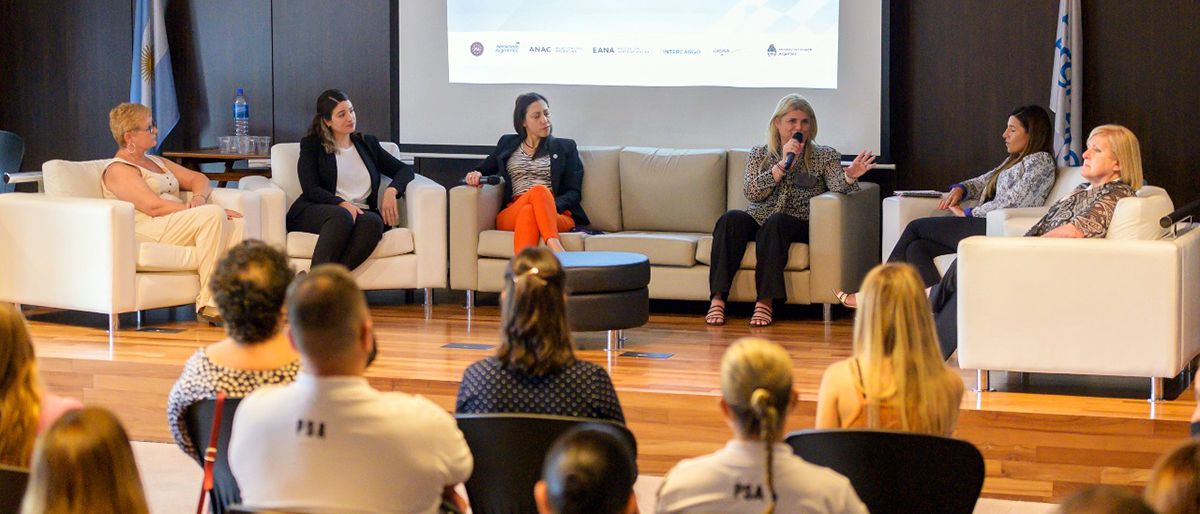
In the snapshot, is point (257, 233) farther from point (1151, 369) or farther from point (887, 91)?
point (1151, 369)

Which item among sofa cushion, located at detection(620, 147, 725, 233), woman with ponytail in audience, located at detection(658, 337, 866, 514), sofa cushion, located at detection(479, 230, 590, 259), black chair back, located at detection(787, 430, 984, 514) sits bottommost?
black chair back, located at detection(787, 430, 984, 514)

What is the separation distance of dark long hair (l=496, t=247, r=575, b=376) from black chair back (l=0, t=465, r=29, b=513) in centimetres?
102

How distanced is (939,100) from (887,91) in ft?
1.07

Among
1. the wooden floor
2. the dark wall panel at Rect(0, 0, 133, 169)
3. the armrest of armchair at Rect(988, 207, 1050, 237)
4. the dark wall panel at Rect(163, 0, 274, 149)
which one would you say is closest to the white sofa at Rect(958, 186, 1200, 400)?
the wooden floor

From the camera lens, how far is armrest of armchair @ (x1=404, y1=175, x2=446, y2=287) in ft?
23.7

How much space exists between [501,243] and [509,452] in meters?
4.21

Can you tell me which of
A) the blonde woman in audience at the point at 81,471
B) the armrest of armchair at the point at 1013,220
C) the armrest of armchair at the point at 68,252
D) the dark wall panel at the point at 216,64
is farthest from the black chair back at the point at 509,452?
the dark wall panel at the point at 216,64

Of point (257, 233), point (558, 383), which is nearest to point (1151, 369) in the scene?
point (558, 383)

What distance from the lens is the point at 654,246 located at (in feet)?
23.2

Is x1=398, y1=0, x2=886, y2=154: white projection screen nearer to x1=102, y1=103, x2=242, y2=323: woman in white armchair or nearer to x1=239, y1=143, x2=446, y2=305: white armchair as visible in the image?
x1=239, y1=143, x2=446, y2=305: white armchair

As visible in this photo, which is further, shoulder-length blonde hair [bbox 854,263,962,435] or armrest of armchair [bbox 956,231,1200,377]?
armrest of armchair [bbox 956,231,1200,377]

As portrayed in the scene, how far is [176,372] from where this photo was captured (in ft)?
17.9

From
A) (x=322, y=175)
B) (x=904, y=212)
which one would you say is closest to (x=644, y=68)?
(x=904, y=212)

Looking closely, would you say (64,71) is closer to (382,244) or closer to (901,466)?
(382,244)
